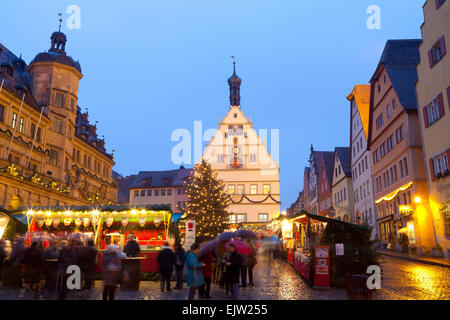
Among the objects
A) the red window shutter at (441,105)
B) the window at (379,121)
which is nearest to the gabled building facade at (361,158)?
the window at (379,121)

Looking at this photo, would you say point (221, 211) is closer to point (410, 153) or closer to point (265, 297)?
point (410, 153)

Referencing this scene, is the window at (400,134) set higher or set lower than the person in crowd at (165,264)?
higher

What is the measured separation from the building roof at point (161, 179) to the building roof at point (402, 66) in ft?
139

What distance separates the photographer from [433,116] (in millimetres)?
26047

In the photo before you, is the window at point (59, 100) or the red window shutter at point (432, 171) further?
the window at point (59, 100)

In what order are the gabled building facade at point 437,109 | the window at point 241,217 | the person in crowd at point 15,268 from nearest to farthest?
the person in crowd at point 15,268, the gabled building facade at point 437,109, the window at point 241,217

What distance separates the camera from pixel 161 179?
72.9 m

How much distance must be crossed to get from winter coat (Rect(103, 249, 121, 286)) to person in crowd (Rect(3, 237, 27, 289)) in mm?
5384

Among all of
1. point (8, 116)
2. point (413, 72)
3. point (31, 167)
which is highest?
point (413, 72)

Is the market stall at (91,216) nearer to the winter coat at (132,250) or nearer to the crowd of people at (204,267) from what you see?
the winter coat at (132,250)

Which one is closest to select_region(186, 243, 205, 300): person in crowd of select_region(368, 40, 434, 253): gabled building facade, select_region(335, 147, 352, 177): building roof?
select_region(368, 40, 434, 253): gabled building facade

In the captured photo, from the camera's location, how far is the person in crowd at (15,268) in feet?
44.0

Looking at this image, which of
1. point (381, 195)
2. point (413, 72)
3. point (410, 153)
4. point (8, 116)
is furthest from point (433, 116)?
point (8, 116)

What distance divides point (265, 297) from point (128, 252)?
6.15m
